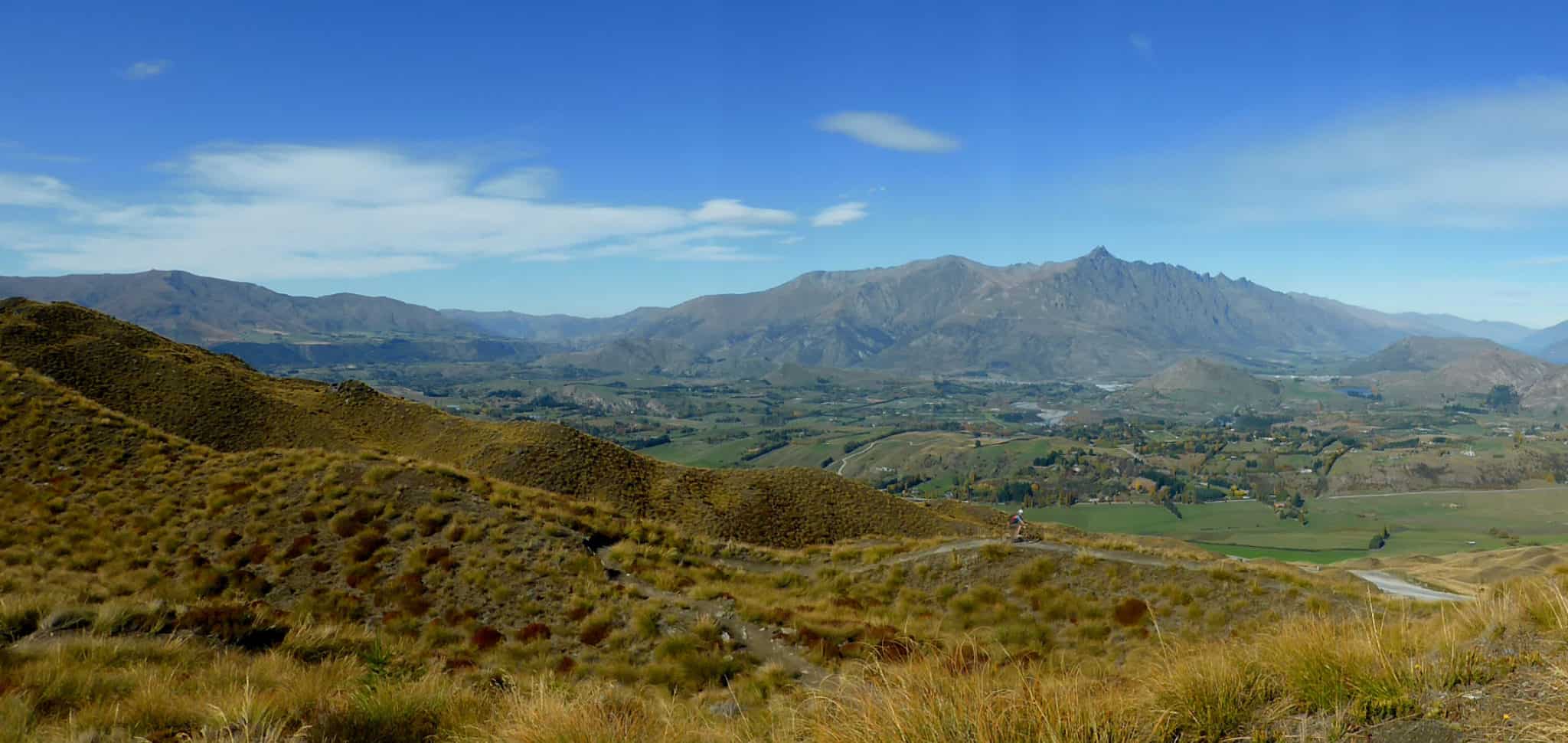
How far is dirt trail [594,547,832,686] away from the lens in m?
12.9

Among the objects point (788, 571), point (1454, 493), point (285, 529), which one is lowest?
point (1454, 493)

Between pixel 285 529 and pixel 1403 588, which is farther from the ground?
pixel 285 529

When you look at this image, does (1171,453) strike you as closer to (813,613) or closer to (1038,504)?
(1038,504)

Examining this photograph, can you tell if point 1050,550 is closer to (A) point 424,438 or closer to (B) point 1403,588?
(B) point 1403,588

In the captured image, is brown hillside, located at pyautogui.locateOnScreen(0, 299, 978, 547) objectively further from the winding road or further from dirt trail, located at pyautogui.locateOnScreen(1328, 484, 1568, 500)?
dirt trail, located at pyautogui.locateOnScreen(1328, 484, 1568, 500)

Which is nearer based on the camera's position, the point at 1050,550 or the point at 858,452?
the point at 1050,550

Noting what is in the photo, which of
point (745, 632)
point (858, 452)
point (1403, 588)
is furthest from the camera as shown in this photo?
point (858, 452)

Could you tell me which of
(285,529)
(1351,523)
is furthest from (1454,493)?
(285,529)

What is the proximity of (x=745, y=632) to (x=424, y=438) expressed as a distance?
146 ft

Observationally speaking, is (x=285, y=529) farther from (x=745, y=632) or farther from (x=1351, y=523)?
(x=1351, y=523)

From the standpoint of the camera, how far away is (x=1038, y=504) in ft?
404

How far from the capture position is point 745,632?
14.7 metres

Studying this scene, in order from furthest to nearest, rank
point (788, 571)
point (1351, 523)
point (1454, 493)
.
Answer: point (1454, 493) < point (1351, 523) < point (788, 571)

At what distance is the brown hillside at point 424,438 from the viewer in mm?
42562
